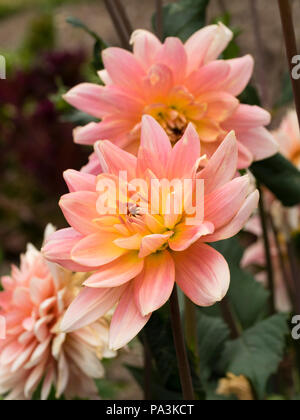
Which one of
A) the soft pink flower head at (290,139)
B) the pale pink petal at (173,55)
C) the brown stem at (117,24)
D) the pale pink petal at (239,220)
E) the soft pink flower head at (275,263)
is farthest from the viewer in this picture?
the soft pink flower head at (275,263)

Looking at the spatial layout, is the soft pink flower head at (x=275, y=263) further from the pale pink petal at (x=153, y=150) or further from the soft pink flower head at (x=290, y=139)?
the pale pink petal at (x=153, y=150)

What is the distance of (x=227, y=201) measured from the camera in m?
0.30

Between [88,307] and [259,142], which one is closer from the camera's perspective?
[88,307]

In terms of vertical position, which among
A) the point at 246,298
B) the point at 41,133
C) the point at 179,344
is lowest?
the point at 179,344

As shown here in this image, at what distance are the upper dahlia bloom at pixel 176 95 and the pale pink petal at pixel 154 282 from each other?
4.4 inches

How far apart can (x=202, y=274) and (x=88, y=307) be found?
2.4 inches

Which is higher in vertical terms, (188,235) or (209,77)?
(209,77)

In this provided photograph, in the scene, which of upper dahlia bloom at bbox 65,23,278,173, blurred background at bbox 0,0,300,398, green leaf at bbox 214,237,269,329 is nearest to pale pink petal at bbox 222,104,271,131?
upper dahlia bloom at bbox 65,23,278,173

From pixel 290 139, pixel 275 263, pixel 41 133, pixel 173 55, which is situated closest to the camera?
pixel 173 55

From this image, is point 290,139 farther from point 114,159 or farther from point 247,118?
point 114,159

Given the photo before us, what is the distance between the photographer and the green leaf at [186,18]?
535 millimetres

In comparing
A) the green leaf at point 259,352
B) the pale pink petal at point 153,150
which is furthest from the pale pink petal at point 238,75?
the green leaf at point 259,352

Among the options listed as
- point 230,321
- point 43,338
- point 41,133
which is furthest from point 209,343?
point 41,133

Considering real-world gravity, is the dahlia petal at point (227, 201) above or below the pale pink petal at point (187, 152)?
below
